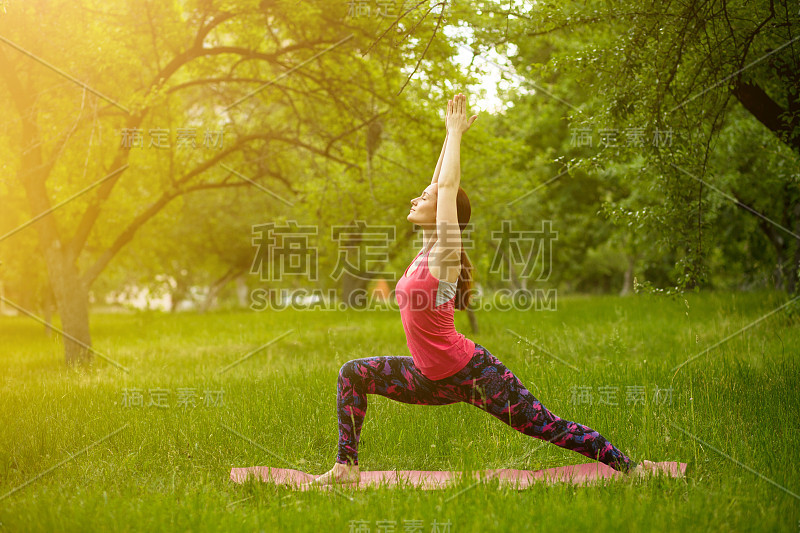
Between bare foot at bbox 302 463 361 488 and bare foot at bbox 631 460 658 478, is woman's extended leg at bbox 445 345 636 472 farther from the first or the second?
bare foot at bbox 302 463 361 488

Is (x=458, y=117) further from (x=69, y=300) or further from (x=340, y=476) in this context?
(x=69, y=300)

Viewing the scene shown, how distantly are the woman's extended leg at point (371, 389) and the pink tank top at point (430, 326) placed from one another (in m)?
0.17

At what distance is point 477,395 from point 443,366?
11.6 inches

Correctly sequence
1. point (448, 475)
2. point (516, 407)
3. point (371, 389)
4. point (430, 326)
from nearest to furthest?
point (430, 326), point (516, 407), point (371, 389), point (448, 475)

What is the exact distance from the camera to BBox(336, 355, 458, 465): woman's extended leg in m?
3.93

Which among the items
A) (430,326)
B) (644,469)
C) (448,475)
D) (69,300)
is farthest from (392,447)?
(69,300)

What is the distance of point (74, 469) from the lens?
15.2 ft

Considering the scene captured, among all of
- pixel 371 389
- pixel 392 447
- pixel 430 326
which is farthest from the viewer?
pixel 392 447

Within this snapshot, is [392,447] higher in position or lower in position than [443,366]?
lower

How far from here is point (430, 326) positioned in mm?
3676

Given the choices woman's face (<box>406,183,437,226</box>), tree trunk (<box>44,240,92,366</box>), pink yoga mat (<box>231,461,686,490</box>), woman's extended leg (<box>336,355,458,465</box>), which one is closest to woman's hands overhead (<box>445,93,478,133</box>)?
woman's face (<box>406,183,437,226</box>)

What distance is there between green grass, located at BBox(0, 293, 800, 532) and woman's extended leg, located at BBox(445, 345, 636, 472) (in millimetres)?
324

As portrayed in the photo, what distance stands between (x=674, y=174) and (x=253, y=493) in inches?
212

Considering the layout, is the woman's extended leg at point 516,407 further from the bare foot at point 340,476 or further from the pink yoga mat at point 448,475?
the bare foot at point 340,476
